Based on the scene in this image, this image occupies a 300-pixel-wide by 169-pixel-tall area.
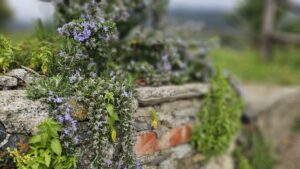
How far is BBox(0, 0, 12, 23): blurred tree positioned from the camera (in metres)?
14.0

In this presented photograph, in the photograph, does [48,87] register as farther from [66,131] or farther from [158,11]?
[158,11]

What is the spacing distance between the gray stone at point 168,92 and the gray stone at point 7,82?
798 mm

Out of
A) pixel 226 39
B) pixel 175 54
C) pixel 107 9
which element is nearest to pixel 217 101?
pixel 175 54

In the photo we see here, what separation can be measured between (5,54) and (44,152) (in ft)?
2.31

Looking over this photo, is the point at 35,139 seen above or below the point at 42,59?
below

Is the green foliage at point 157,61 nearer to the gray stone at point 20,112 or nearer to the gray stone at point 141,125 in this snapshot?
the gray stone at point 141,125

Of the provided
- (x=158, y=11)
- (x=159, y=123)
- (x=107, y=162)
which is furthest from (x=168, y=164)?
(x=158, y=11)

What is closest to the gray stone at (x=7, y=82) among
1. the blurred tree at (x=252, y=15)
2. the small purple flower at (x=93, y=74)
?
the small purple flower at (x=93, y=74)

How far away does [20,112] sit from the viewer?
2568mm

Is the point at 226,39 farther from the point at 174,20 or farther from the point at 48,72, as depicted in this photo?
the point at 48,72

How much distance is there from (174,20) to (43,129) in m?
2.90

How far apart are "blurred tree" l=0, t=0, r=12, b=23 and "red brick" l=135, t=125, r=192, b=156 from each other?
11.5 m

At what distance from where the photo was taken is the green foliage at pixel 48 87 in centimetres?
267

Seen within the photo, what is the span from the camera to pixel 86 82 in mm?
2859
